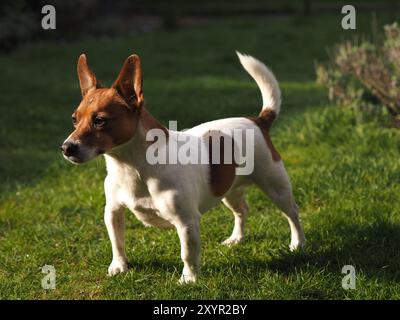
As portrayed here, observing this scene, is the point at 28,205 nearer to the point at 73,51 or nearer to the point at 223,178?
the point at 223,178

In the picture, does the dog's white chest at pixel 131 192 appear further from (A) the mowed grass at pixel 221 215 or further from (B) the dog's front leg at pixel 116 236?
(A) the mowed grass at pixel 221 215

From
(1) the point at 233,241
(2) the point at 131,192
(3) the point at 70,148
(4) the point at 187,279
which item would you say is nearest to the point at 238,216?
(1) the point at 233,241

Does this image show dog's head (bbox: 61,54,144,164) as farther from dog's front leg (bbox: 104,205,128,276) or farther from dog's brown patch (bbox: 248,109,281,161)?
dog's brown patch (bbox: 248,109,281,161)

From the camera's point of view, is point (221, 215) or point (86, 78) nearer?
point (86, 78)

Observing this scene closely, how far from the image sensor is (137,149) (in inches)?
148

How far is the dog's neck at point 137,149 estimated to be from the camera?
3.74 m

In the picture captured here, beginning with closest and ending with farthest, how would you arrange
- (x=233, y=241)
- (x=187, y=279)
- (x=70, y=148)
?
(x=70, y=148), (x=187, y=279), (x=233, y=241)

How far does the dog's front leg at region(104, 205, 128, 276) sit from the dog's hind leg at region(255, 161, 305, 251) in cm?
95

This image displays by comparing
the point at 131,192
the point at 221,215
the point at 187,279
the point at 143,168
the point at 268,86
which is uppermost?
the point at 268,86

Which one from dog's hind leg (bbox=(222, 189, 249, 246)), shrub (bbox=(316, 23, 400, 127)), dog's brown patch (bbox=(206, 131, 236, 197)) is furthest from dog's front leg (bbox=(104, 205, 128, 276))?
shrub (bbox=(316, 23, 400, 127))

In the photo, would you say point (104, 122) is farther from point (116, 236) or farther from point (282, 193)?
point (282, 193)

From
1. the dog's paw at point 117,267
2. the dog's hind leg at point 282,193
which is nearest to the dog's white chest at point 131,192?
the dog's paw at point 117,267

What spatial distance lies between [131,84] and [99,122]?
0.30m

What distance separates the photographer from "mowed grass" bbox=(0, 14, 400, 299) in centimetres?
414
